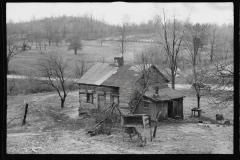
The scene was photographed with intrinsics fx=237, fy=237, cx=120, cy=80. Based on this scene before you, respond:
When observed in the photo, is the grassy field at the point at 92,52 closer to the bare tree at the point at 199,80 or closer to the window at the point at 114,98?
the bare tree at the point at 199,80

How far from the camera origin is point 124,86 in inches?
692

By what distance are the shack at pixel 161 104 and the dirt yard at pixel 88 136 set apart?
80 centimetres

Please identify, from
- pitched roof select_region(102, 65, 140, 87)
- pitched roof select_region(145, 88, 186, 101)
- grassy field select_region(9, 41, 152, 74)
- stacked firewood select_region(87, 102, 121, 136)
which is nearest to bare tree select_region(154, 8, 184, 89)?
grassy field select_region(9, 41, 152, 74)

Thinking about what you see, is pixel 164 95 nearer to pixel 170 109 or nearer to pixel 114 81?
pixel 170 109

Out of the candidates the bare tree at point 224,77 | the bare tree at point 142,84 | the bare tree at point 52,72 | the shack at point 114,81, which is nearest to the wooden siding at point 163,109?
the bare tree at point 142,84

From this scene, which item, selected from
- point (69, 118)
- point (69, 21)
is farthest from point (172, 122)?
point (69, 21)

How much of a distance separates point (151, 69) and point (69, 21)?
60.4ft

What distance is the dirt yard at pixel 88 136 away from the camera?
1139 centimetres

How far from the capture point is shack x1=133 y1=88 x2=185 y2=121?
1747 centimetres

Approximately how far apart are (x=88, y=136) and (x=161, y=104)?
20.9 feet

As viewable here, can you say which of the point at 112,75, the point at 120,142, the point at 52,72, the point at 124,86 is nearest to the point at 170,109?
the point at 124,86

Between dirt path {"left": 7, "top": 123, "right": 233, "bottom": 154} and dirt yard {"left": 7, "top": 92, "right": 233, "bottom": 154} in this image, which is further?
dirt yard {"left": 7, "top": 92, "right": 233, "bottom": 154}

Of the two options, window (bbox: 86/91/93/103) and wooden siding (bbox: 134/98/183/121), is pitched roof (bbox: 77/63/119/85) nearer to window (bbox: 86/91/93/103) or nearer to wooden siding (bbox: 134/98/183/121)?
window (bbox: 86/91/93/103)
